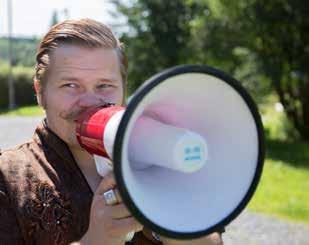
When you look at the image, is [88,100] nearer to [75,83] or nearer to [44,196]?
[75,83]

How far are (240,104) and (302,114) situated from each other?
1816 centimetres

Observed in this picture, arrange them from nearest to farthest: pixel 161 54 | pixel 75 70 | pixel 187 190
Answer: pixel 187 190
pixel 75 70
pixel 161 54

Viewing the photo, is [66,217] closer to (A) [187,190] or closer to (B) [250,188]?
(A) [187,190]

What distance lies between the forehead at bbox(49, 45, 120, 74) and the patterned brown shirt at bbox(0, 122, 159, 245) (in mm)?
236

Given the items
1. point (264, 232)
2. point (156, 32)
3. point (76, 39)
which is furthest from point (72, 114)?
Answer: point (156, 32)

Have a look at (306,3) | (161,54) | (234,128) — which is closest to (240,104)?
(234,128)

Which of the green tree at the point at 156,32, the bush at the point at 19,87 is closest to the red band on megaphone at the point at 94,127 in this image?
the green tree at the point at 156,32

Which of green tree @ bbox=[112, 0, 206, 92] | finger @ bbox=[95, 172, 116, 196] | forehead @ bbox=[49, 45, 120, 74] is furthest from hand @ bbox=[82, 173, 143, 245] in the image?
green tree @ bbox=[112, 0, 206, 92]

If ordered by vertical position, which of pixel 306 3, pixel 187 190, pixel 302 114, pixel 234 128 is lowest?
pixel 302 114

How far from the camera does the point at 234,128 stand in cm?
143

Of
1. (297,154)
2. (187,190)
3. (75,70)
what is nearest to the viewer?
(187,190)

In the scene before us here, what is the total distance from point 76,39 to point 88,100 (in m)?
0.21

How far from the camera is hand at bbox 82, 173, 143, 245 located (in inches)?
56.4

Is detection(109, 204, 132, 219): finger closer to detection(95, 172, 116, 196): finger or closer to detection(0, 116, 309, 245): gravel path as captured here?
detection(95, 172, 116, 196): finger
